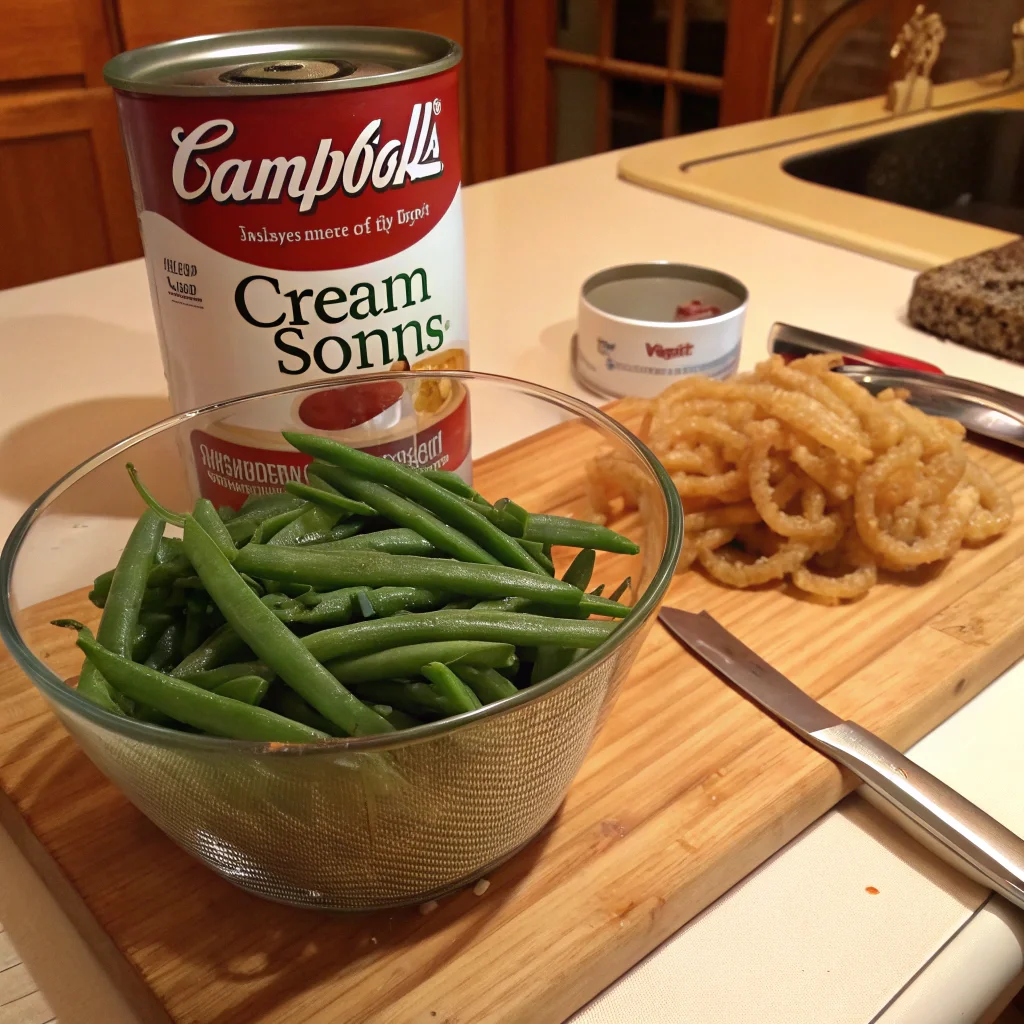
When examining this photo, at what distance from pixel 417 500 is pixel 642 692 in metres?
0.23

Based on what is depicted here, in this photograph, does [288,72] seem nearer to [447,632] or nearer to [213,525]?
[213,525]

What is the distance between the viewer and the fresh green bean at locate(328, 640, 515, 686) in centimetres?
55

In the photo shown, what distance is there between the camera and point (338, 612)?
594mm

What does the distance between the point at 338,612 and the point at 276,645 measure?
0.06m

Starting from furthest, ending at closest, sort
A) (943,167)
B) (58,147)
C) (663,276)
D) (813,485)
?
(58,147), (943,167), (663,276), (813,485)

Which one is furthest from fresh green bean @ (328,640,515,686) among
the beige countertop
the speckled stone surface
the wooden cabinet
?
the wooden cabinet

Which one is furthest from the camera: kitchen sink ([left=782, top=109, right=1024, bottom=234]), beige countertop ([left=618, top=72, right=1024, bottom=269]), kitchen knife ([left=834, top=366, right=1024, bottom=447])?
kitchen sink ([left=782, top=109, right=1024, bottom=234])

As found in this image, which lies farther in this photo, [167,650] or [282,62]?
[282,62]

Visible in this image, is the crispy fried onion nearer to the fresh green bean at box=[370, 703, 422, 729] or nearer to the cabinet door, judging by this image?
the fresh green bean at box=[370, 703, 422, 729]

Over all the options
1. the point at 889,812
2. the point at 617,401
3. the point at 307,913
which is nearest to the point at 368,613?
the point at 307,913

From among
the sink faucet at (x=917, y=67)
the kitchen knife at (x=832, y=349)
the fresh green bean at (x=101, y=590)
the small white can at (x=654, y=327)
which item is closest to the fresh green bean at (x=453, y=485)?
the fresh green bean at (x=101, y=590)

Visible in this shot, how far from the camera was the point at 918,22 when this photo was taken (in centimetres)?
238

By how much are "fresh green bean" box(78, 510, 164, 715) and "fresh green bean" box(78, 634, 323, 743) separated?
0.01m

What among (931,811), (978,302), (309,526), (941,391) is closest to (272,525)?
(309,526)
